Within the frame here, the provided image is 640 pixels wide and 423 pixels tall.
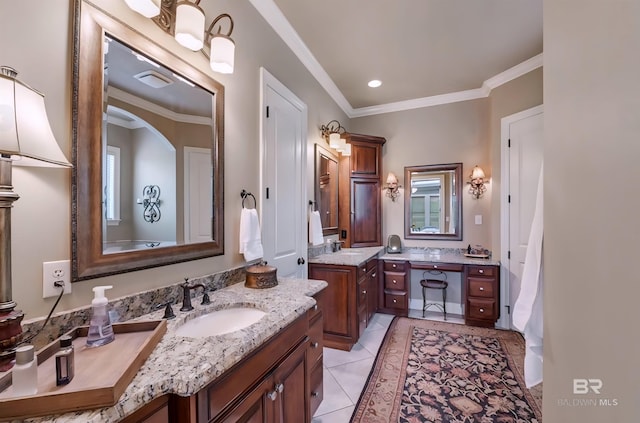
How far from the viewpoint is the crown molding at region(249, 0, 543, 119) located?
2.13 meters

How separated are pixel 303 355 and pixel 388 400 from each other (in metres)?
1.05

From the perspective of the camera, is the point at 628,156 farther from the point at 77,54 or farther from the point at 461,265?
the point at 461,265

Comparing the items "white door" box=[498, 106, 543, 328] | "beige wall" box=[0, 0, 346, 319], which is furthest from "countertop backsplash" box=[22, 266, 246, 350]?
"white door" box=[498, 106, 543, 328]

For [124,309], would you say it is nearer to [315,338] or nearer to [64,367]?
[64,367]

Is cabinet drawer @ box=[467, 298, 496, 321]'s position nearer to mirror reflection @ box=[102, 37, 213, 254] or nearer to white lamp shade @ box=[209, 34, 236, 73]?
mirror reflection @ box=[102, 37, 213, 254]

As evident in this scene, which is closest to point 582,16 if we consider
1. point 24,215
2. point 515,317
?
point 515,317

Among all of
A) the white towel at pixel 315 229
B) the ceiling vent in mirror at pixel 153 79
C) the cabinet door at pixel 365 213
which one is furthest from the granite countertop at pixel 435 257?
the ceiling vent in mirror at pixel 153 79

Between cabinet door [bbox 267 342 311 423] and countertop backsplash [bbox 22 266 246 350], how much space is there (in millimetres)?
610

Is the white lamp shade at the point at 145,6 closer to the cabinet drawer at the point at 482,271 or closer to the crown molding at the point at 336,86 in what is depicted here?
the crown molding at the point at 336,86

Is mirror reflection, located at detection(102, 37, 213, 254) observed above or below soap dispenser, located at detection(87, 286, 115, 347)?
above

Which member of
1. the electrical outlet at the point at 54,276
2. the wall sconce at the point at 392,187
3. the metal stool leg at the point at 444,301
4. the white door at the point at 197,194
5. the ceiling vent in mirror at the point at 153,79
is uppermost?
the ceiling vent in mirror at the point at 153,79

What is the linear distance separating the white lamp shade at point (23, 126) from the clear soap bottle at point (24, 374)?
0.47m

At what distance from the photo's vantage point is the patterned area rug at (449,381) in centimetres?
181

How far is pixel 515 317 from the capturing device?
48.8 inches
